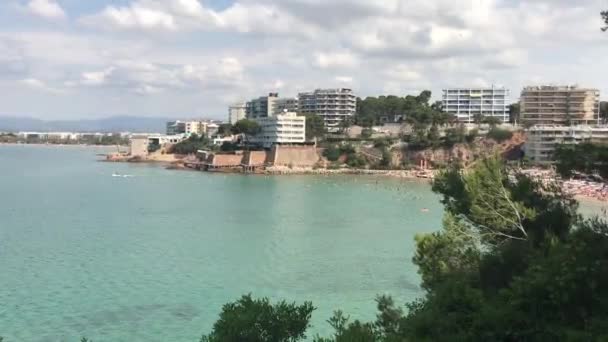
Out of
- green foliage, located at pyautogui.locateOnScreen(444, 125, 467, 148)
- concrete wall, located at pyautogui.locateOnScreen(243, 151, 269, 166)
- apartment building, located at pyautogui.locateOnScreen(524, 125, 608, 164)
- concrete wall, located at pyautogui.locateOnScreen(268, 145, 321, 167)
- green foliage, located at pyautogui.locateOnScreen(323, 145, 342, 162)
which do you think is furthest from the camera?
green foliage, located at pyautogui.locateOnScreen(323, 145, 342, 162)

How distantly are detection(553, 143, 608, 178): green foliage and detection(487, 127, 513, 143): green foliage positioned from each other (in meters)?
51.3

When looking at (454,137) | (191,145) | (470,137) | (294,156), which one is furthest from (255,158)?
(470,137)

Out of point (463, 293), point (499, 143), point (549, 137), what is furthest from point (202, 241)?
point (499, 143)

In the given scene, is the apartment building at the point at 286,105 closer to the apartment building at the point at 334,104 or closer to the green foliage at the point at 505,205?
the apartment building at the point at 334,104

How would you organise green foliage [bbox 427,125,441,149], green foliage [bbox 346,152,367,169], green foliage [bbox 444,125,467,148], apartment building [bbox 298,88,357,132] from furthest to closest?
apartment building [bbox 298,88,357,132] → green foliage [bbox 346,152,367,169] → green foliage [bbox 427,125,441,149] → green foliage [bbox 444,125,467,148]

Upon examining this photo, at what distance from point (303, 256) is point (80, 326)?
7.77 m

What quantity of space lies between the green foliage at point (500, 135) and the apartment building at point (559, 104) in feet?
27.5

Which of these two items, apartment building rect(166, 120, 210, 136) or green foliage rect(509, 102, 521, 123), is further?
apartment building rect(166, 120, 210, 136)

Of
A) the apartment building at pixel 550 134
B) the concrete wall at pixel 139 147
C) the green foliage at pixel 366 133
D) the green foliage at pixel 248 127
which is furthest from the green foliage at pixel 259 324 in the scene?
the concrete wall at pixel 139 147

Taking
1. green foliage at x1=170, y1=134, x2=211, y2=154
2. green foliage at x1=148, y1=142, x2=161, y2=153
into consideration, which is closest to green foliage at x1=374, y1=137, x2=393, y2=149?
green foliage at x1=170, y1=134, x2=211, y2=154

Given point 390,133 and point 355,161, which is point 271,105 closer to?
point 390,133

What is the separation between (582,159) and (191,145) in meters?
67.3

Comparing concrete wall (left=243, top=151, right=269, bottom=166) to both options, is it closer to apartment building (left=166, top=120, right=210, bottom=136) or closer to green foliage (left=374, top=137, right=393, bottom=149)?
green foliage (left=374, top=137, right=393, bottom=149)

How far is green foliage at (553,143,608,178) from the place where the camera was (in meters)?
5.28
